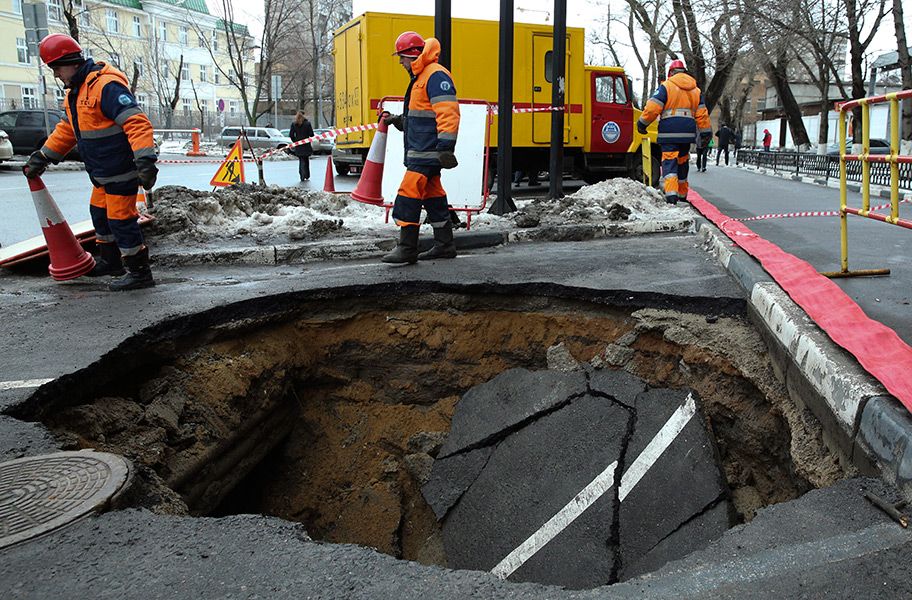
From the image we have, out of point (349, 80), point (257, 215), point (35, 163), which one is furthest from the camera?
point (349, 80)

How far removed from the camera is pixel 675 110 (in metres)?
9.99

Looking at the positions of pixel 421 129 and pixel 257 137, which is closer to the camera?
pixel 421 129

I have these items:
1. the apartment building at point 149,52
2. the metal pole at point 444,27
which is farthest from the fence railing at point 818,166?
the apartment building at point 149,52

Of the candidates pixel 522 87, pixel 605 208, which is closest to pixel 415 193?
pixel 605 208

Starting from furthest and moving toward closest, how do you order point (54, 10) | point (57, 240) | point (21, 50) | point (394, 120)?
point (21, 50)
point (54, 10)
point (394, 120)
point (57, 240)

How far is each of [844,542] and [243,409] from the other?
3.39m

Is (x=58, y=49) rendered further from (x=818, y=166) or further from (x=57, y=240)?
(x=818, y=166)

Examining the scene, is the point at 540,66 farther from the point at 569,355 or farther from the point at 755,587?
the point at 755,587

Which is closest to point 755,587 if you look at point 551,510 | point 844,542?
point 844,542

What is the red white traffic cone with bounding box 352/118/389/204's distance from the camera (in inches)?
320

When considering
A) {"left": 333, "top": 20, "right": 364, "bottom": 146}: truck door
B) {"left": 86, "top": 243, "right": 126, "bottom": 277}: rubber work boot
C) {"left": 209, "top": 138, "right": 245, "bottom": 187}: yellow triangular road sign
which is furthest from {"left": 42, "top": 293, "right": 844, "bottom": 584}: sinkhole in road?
{"left": 333, "top": 20, "right": 364, "bottom": 146}: truck door

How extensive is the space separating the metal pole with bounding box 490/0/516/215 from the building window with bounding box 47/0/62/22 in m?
42.7

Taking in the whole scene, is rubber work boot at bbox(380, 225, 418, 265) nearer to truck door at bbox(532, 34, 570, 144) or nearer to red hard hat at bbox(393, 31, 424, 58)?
red hard hat at bbox(393, 31, 424, 58)

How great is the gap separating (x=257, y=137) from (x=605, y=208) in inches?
1255
